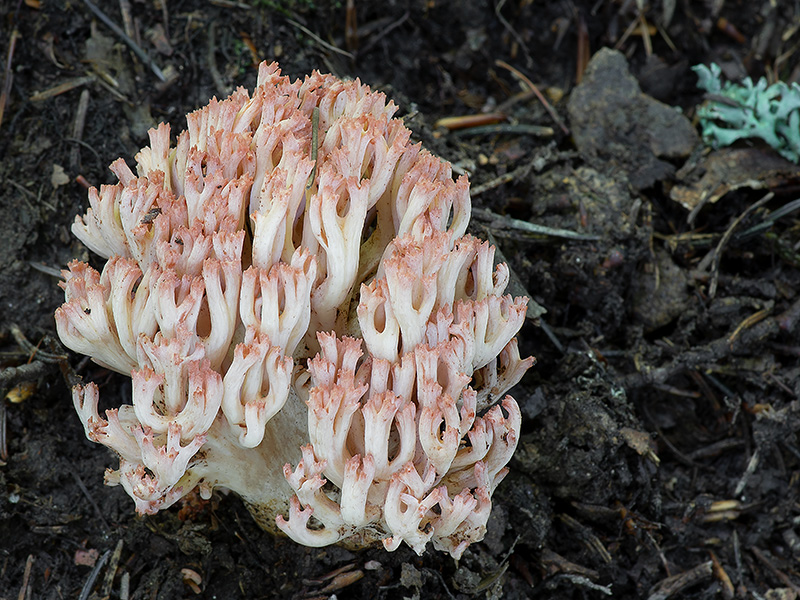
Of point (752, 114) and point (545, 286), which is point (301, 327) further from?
point (752, 114)

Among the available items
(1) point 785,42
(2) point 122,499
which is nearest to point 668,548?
(2) point 122,499

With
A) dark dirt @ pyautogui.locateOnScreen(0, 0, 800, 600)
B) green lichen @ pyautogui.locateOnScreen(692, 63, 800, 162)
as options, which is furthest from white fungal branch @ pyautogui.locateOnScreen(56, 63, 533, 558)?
green lichen @ pyautogui.locateOnScreen(692, 63, 800, 162)

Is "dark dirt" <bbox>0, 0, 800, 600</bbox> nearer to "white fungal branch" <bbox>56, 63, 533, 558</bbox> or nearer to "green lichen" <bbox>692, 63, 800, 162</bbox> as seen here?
"green lichen" <bbox>692, 63, 800, 162</bbox>

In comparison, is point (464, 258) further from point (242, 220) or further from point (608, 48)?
point (608, 48)

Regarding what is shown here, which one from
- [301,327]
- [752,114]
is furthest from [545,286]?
[752,114]

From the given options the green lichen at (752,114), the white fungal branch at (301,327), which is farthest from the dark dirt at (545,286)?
the white fungal branch at (301,327)
